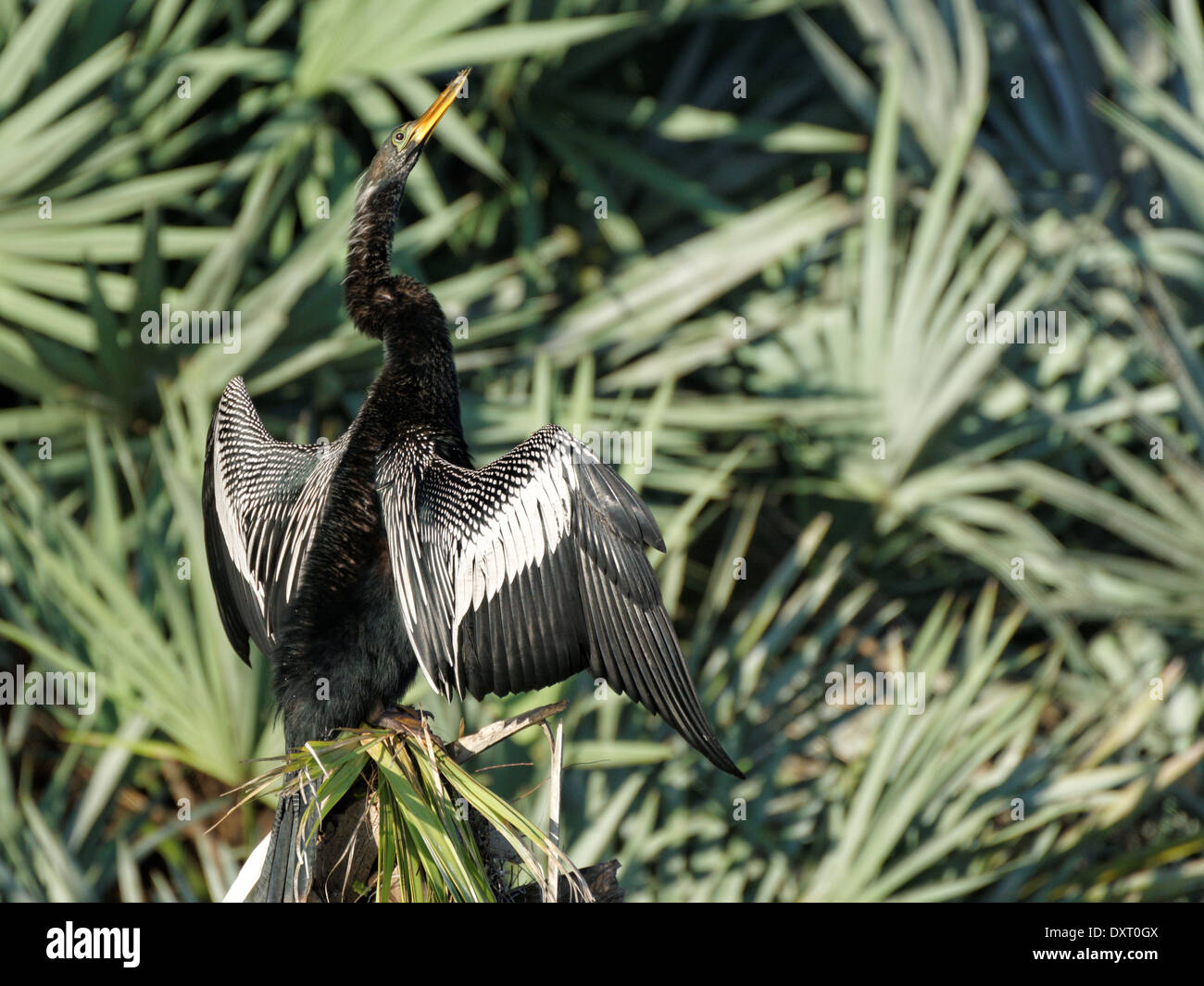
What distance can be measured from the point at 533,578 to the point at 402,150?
1039 millimetres

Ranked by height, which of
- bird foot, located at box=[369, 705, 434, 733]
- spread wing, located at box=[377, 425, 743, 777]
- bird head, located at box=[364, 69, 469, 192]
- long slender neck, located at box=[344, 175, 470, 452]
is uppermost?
bird head, located at box=[364, 69, 469, 192]

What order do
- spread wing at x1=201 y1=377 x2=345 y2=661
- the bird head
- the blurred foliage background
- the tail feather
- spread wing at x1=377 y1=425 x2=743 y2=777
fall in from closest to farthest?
1. the tail feather
2. spread wing at x1=377 y1=425 x2=743 y2=777
3. spread wing at x1=201 y1=377 x2=345 y2=661
4. the bird head
5. the blurred foliage background

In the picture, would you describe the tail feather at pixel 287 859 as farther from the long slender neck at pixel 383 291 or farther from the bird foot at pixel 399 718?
the long slender neck at pixel 383 291

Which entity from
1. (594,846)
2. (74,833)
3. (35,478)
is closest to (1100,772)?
(594,846)

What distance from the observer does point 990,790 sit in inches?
A: 156

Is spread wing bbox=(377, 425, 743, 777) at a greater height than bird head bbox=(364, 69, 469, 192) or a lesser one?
lesser

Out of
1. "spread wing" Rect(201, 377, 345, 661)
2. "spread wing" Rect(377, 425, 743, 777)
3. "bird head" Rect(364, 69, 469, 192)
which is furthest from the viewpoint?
"bird head" Rect(364, 69, 469, 192)

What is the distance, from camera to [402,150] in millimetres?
2803

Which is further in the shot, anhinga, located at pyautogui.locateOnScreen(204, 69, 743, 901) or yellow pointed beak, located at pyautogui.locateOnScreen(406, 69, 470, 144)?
yellow pointed beak, located at pyautogui.locateOnScreen(406, 69, 470, 144)

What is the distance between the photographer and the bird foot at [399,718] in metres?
2.28

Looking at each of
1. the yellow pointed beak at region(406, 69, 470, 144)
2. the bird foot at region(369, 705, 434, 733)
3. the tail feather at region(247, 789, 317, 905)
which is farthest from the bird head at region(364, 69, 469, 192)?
the tail feather at region(247, 789, 317, 905)

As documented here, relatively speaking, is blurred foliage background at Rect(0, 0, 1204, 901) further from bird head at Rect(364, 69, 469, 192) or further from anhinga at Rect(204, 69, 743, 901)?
bird head at Rect(364, 69, 469, 192)

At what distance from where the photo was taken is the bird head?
2.78 metres

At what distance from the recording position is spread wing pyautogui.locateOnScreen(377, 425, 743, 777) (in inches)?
86.7
